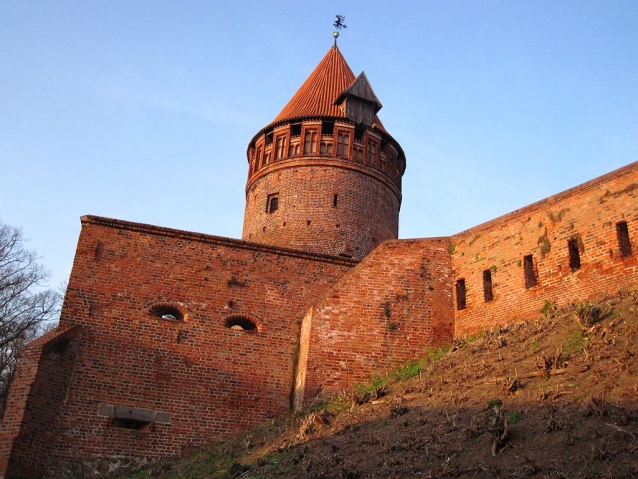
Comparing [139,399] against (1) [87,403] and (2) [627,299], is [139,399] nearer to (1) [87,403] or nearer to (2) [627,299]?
(1) [87,403]

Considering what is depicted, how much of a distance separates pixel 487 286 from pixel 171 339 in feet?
24.1

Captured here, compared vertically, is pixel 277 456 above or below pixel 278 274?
below

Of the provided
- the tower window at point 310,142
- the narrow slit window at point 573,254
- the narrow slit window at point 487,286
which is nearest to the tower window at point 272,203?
the tower window at point 310,142

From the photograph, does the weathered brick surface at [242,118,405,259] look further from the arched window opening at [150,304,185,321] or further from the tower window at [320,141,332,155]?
the arched window opening at [150,304,185,321]

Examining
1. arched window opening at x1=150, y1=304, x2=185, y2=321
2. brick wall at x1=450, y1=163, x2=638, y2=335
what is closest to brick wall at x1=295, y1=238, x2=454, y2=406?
brick wall at x1=450, y1=163, x2=638, y2=335

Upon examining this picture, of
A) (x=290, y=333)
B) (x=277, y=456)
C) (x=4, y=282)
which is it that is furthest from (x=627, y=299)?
(x=4, y=282)

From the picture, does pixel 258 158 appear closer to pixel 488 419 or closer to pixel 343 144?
pixel 343 144

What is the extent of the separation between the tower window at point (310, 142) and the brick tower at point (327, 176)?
3cm

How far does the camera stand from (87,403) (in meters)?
A: 14.8

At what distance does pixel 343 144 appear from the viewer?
22.8 metres

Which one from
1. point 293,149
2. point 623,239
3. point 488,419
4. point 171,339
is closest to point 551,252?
point 623,239

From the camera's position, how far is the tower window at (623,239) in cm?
1336

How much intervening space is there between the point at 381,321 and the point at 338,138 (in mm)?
8575

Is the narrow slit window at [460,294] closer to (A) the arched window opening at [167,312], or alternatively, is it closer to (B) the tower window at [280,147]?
(A) the arched window opening at [167,312]
